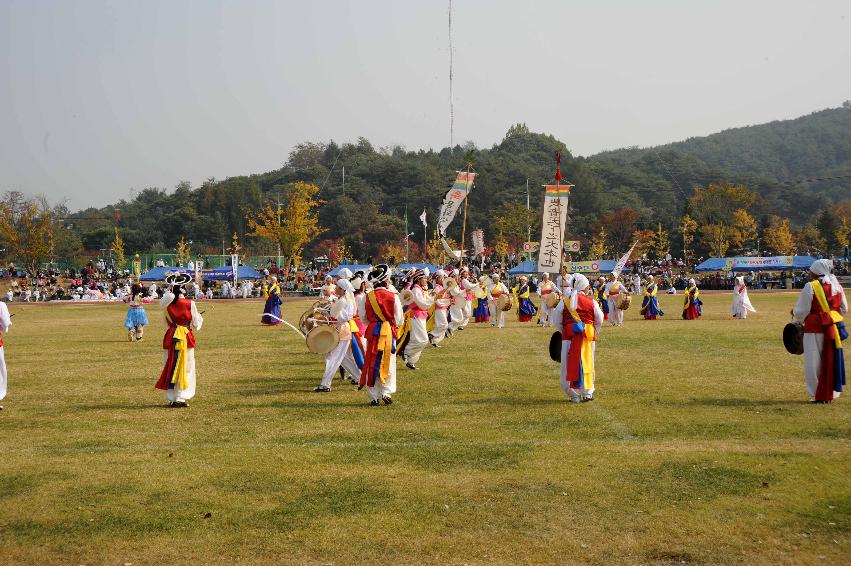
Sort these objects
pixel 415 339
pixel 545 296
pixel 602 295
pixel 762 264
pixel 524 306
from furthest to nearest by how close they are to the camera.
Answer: pixel 762 264 → pixel 524 306 → pixel 602 295 → pixel 545 296 → pixel 415 339

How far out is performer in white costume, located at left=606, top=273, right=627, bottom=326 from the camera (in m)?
28.1

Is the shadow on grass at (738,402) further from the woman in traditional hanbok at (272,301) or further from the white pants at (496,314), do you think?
the woman in traditional hanbok at (272,301)

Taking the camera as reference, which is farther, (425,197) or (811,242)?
(425,197)

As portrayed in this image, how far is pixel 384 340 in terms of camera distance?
41.8 feet

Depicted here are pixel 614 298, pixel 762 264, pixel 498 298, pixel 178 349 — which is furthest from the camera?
pixel 762 264

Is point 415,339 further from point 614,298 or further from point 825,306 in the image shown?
point 614,298

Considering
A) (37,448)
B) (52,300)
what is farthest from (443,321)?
(52,300)

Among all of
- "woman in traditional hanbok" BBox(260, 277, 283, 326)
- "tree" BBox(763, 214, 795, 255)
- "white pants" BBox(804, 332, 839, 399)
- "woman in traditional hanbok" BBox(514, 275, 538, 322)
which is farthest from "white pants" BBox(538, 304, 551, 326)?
"tree" BBox(763, 214, 795, 255)

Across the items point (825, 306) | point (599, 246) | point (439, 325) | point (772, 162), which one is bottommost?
point (439, 325)

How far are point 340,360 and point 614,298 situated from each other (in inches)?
631

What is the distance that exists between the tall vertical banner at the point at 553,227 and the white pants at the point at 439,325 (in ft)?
9.87

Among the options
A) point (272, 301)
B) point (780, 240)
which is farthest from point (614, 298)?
point (780, 240)

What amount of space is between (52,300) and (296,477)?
2255 inches

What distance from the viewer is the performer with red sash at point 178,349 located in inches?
508
